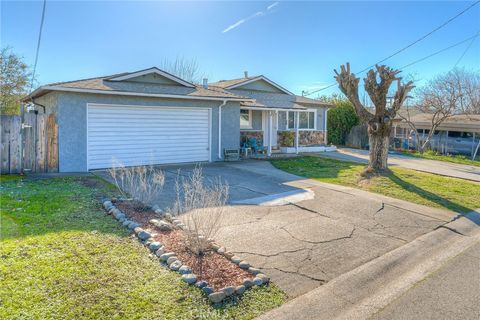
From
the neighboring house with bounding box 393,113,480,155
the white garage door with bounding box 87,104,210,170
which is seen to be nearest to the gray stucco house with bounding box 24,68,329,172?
the white garage door with bounding box 87,104,210,170

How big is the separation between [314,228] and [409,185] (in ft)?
18.6

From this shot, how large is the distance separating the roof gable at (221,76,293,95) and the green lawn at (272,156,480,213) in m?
7.14

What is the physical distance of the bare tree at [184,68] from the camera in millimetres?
33781

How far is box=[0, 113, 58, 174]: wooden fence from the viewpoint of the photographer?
1039cm

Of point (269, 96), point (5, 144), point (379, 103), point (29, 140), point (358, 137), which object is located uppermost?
point (269, 96)

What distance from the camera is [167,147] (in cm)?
1370

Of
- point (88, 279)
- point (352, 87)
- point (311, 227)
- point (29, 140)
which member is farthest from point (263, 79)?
point (88, 279)

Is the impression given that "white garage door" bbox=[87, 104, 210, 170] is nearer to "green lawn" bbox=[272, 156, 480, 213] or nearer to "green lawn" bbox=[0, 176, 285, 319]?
"green lawn" bbox=[272, 156, 480, 213]

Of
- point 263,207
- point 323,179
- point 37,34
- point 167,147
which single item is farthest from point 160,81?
point 263,207

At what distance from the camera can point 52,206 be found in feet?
22.3

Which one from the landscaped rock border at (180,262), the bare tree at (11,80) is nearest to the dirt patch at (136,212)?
the landscaped rock border at (180,262)

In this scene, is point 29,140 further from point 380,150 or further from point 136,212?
point 380,150

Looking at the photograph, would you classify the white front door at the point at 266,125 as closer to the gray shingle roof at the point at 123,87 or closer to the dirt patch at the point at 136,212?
the gray shingle roof at the point at 123,87

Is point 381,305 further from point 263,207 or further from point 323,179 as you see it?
point 323,179
